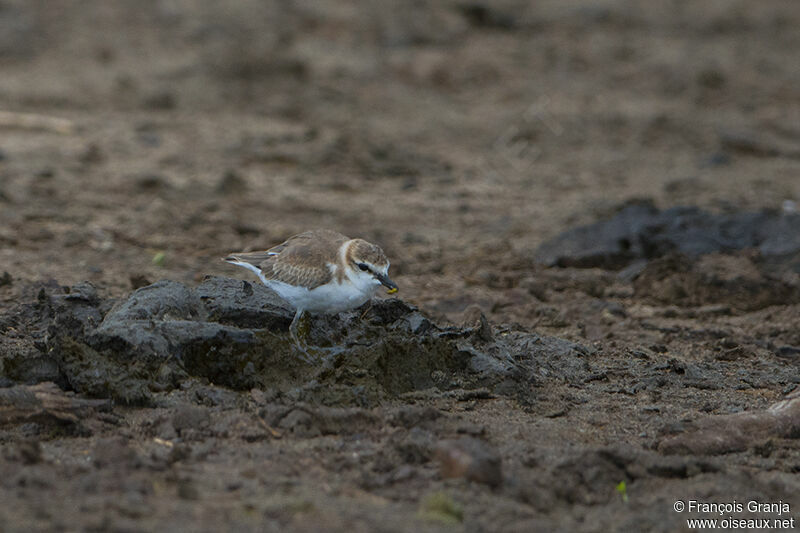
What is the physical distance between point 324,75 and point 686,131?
16.9ft

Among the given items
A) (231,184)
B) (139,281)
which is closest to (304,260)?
(139,281)

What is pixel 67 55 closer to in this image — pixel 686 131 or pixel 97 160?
pixel 97 160

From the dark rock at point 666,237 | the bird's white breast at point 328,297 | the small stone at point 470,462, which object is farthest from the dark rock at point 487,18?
the small stone at point 470,462

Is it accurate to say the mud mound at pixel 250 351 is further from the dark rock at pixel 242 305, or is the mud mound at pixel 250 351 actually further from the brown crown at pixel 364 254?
the brown crown at pixel 364 254

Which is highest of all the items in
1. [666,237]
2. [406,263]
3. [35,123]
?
[35,123]

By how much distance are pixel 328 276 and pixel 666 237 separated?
4.46 meters

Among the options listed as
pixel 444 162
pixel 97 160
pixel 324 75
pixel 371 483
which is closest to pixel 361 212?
pixel 444 162

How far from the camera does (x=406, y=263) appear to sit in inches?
357

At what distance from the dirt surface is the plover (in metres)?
0.26

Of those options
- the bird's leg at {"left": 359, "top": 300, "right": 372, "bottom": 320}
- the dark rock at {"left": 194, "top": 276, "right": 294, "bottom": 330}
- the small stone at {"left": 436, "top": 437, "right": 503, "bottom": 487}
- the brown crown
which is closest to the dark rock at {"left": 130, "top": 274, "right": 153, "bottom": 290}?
the dark rock at {"left": 194, "top": 276, "right": 294, "bottom": 330}

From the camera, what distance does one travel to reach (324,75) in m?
14.5

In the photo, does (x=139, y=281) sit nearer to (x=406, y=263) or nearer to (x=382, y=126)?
(x=406, y=263)

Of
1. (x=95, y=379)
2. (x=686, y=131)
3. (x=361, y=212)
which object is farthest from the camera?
(x=686, y=131)

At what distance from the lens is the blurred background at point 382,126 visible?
9.55 metres
